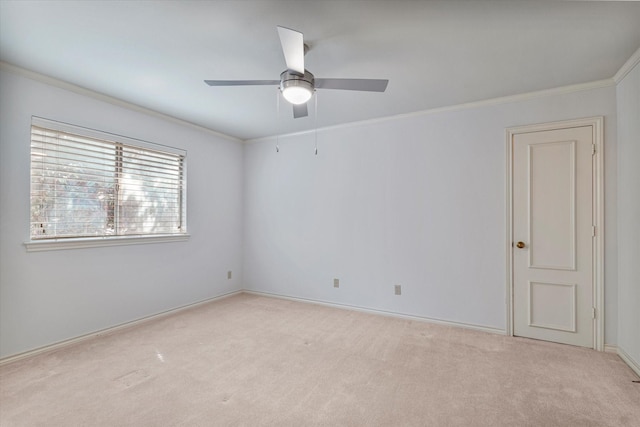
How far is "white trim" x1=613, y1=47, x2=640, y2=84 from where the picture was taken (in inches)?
89.5

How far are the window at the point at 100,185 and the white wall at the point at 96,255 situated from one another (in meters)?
0.10

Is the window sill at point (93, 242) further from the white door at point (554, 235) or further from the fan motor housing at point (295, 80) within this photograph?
the white door at point (554, 235)

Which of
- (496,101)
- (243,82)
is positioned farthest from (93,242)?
(496,101)

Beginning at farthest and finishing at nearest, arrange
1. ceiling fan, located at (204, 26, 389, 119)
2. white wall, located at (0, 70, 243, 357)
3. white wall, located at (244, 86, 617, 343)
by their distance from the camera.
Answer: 1. white wall, located at (244, 86, 617, 343)
2. white wall, located at (0, 70, 243, 357)
3. ceiling fan, located at (204, 26, 389, 119)

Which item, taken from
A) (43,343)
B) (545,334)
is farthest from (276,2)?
(545,334)

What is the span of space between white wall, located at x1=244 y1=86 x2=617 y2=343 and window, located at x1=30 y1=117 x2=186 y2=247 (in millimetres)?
1357

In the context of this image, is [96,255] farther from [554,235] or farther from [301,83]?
[554,235]

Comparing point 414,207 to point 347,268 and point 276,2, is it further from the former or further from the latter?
point 276,2

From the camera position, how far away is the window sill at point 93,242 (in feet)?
8.64

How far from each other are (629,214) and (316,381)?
113 inches

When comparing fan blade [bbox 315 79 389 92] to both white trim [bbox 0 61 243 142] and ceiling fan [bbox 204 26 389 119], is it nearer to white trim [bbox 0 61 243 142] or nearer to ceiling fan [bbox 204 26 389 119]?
ceiling fan [bbox 204 26 389 119]

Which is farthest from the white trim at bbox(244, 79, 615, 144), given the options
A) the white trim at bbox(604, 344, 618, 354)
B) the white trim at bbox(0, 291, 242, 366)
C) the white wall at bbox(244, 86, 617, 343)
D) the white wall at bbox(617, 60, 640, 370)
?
the white trim at bbox(0, 291, 242, 366)

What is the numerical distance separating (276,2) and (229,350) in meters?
2.74

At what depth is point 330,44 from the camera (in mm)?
2133
